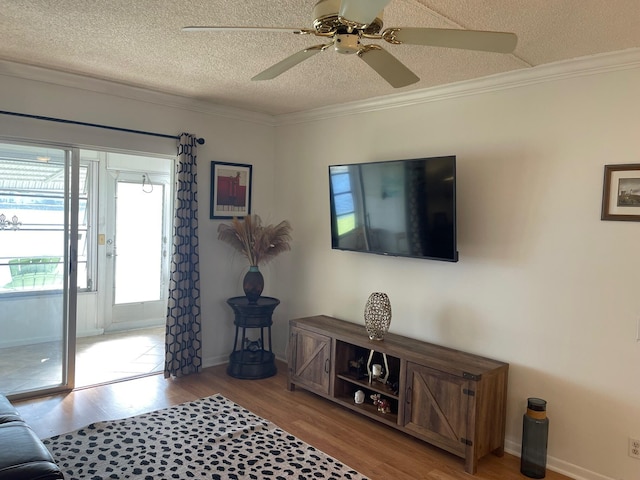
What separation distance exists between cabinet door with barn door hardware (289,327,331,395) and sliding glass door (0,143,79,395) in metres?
1.84

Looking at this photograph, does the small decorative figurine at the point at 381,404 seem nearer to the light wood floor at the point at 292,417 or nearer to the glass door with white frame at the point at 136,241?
the light wood floor at the point at 292,417

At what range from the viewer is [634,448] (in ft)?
8.78

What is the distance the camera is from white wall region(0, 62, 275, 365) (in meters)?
3.55

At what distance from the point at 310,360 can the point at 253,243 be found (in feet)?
4.07

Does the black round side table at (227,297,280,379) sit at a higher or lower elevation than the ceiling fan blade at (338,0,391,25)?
lower

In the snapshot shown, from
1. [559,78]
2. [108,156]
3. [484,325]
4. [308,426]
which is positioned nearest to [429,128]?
[559,78]

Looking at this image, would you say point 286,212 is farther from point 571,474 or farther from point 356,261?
→ point 571,474

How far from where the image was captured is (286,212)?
496cm

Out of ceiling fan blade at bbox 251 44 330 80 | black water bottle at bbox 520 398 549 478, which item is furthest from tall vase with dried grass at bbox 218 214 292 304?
black water bottle at bbox 520 398 549 478

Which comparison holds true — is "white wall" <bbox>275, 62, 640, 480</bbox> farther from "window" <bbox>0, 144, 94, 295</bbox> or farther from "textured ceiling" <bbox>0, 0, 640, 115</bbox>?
"window" <bbox>0, 144, 94, 295</bbox>

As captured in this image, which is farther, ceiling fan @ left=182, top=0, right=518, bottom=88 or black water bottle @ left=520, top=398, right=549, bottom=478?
black water bottle @ left=520, top=398, right=549, bottom=478

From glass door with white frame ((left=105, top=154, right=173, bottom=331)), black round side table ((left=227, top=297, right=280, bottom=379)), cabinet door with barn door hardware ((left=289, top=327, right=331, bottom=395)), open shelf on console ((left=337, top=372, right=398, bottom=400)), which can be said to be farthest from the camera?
glass door with white frame ((left=105, top=154, right=173, bottom=331))

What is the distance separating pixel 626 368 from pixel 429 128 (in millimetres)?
2056

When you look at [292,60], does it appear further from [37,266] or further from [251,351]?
[251,351]
